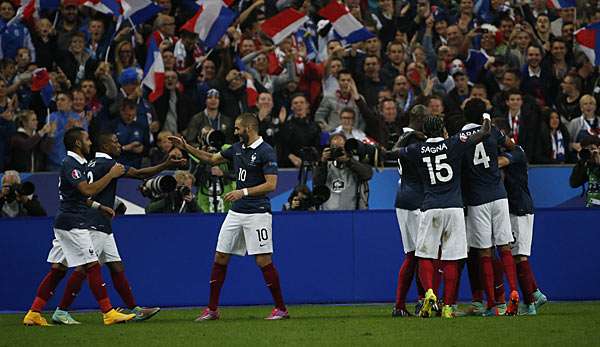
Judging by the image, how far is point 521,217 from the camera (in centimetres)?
1384

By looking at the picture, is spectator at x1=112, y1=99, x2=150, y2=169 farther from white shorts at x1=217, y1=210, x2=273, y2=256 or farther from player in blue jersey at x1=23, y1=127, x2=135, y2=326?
white shorts at x1=217, y1=210, x2=273, y2=256

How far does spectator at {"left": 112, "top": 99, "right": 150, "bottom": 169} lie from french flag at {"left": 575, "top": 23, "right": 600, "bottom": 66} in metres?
7.13

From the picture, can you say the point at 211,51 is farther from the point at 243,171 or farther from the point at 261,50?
the point at 243,171

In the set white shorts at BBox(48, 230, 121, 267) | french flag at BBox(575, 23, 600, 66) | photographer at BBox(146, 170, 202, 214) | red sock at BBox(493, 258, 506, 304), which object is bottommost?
red sock at BBox(493, 258, 506, 304)

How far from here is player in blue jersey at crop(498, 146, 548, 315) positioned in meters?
13.7

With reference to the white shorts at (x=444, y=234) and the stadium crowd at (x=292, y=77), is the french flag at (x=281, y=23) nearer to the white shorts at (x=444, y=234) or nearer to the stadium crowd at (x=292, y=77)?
the stadium crowd at (x=292, y=77)

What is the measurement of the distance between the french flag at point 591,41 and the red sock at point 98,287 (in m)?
9.74

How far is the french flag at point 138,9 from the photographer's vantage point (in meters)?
19.3

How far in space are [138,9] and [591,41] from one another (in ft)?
23.8

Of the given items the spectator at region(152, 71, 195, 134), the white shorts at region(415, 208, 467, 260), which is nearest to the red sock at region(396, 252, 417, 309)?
the white shorts at region(415, 208, 467, 260)

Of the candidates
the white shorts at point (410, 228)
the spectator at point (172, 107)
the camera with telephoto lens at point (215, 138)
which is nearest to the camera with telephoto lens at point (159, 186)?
the camera with telephoto lens at point (215, 138)

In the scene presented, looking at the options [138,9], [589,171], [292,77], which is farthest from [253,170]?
[138,9]

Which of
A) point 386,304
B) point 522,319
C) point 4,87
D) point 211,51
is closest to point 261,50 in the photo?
point 211,51

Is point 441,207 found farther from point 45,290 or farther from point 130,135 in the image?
point 130,135
